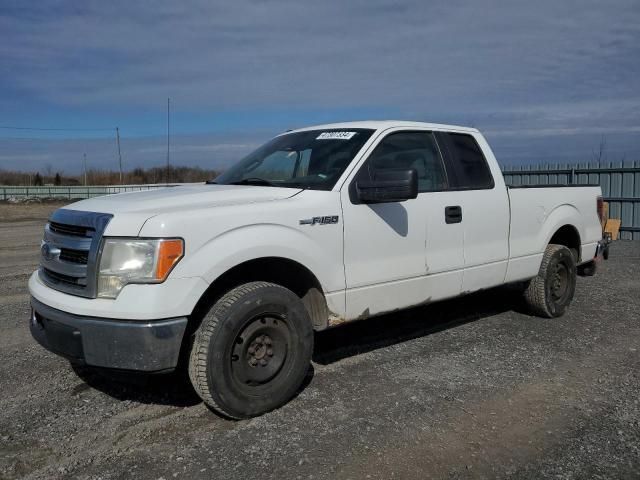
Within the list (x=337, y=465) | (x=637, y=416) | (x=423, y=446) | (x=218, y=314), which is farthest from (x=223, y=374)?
(x=637, y=416)

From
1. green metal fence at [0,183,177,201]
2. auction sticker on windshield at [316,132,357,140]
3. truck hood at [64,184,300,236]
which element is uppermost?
auction sticker on windshield at [316,132,357,140]

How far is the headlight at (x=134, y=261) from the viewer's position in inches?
135

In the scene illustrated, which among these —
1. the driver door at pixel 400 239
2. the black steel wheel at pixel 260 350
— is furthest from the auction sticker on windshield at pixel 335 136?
the black steel wheel at pixel 260 350

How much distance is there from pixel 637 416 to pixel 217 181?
372cm

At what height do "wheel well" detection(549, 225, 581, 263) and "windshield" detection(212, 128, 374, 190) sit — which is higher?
"windshield" detection(212, 128, 374, 190)

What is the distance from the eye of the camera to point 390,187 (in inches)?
167

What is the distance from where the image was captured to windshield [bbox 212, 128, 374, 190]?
456 cm

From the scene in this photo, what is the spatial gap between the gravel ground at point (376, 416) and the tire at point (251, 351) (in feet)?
0.56

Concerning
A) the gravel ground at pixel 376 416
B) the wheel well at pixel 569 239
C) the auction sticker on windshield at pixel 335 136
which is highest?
the auction sticker on windshield at pixel 335 136

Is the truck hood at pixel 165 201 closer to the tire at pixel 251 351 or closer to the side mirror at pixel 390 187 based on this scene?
the side mirror at pixel 390 187

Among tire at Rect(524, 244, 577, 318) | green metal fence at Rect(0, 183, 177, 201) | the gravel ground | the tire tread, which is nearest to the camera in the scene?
the gravel ground

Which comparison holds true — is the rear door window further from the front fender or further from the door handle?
the front fender

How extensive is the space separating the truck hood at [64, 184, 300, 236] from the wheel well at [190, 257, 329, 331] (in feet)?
1.47

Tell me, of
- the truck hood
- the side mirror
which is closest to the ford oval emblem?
the truck hood
